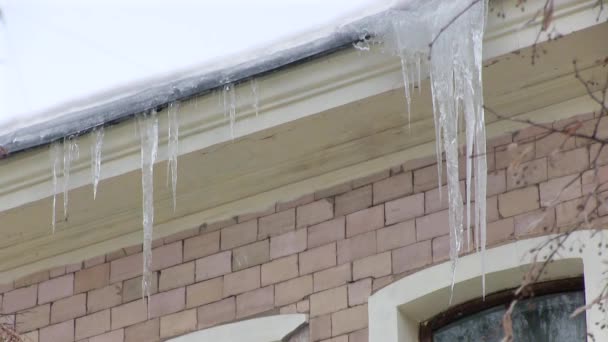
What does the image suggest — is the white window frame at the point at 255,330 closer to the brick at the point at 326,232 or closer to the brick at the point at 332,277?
the brick at the point at 332,277

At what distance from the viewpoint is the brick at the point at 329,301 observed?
352 inches

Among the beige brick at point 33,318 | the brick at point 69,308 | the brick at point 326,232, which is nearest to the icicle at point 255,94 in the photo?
the brick at point 326,232

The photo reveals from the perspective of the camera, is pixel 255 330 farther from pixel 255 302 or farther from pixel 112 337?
pixel 112 337

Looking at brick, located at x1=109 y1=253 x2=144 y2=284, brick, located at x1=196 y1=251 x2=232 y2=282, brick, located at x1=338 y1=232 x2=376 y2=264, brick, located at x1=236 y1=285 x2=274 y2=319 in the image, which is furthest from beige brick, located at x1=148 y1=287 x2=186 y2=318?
brick, located at x1=338 y1=232 x2=376 y2=264

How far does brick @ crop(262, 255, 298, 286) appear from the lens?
9.19 metres

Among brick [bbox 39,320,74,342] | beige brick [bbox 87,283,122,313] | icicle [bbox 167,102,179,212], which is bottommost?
brick [bbox 39,320,74,342]

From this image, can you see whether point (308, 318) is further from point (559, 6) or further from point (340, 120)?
point (559, 6)

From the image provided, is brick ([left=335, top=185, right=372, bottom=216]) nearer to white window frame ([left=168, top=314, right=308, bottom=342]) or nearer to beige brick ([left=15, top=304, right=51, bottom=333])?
white window frame ([left=168, top=314, right=308, bottom=342])

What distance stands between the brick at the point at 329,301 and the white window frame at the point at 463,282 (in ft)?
0.52

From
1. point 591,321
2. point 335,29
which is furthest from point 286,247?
point 591,321

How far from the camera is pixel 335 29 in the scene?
884cm

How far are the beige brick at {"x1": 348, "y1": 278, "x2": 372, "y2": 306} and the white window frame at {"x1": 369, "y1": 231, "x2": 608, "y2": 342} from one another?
51mm

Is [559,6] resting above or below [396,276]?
above

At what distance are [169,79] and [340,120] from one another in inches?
34.3
